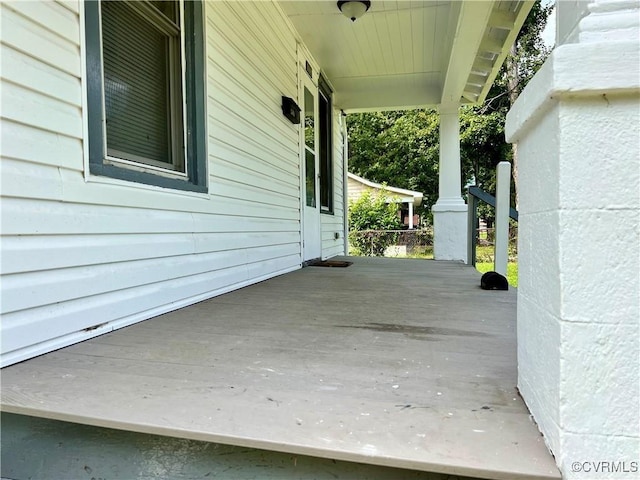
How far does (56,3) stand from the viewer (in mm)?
1559

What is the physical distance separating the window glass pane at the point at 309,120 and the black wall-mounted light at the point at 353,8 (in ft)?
4.58

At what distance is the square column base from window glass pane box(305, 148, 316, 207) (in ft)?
6.24

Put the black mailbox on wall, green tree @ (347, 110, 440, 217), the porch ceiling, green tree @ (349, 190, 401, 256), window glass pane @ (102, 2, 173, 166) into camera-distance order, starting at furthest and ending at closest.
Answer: green tree @ (347, 110, 440, 217), green tree @ (349, 190, 401, 256), the black mailbox on wall, the porch ceiling, window glass pane @ (102, 2, 173, 166)

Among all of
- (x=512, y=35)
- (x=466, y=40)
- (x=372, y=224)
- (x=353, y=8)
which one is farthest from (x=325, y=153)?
(x=372, y=224)

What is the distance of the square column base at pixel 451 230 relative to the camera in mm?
5824

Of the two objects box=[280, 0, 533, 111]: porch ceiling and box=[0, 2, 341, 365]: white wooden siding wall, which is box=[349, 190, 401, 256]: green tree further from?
box=[0, 2, 341, 365]: white wooden siding wall

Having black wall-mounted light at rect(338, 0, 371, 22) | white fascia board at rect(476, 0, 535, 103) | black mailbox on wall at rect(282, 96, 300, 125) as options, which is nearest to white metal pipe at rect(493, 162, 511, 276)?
white fascia board at rect(476, 0, 535, 103)

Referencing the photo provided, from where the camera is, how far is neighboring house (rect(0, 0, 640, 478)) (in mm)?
767

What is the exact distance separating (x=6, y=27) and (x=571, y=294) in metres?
1.93

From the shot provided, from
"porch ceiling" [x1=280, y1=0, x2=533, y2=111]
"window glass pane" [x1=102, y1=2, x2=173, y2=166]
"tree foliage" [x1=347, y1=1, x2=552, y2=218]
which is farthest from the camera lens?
"tree foliage" [x1=347, y1=1, x2=552, y2=218]

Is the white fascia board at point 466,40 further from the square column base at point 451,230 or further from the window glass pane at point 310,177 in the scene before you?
the window glass pane at point 310,177

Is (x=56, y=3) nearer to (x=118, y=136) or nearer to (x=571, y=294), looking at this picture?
(x=118, y=136)

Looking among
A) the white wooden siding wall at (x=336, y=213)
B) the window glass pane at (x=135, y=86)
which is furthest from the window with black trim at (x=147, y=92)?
the white wooden siding wall at (x=336, y=213)

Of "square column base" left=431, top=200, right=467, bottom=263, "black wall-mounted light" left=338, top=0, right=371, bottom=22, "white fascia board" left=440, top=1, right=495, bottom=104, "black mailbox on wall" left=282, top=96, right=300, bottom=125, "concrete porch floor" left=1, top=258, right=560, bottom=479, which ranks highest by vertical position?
"black wall-mounted light" left=338, top=0, right=371, bottom=22
